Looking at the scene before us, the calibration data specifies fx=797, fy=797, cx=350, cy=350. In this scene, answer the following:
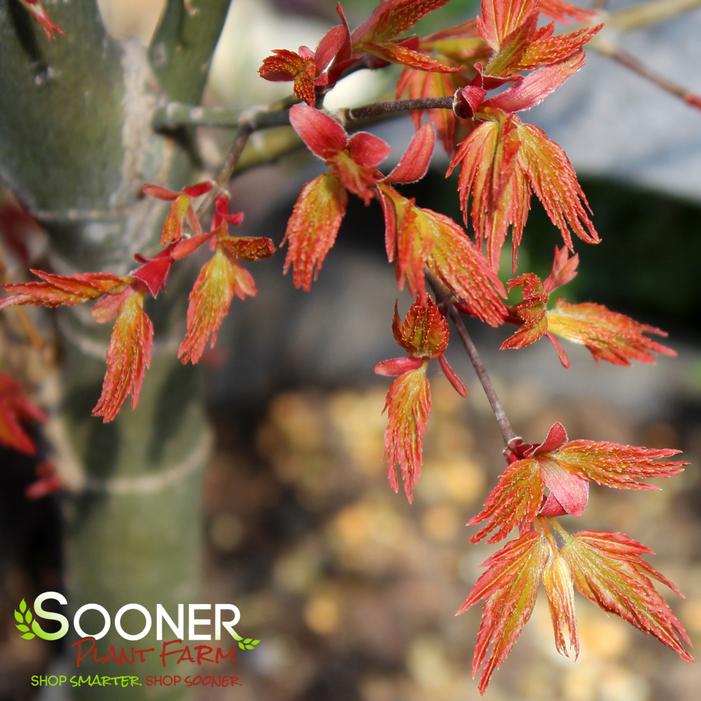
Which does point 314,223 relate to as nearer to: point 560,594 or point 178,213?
point 178,213

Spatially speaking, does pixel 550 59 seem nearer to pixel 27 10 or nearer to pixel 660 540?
pixel 27 10

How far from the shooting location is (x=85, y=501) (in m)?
0.77

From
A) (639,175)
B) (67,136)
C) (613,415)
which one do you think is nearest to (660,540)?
(613,415)

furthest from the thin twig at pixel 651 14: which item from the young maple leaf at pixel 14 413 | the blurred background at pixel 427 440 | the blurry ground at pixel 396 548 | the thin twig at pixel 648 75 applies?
the blurry ground at pixel 396 548

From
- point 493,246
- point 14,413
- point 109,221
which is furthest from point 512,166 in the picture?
point 14,413

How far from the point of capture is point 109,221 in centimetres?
57

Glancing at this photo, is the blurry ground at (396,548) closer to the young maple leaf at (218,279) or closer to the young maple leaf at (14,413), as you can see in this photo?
the young maple leaf at (14,413)

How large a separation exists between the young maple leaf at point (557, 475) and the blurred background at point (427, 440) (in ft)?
1.40

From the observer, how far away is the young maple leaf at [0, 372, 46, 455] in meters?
0.59

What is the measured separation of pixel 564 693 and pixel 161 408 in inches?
34.3

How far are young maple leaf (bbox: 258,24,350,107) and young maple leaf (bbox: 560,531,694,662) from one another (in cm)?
24

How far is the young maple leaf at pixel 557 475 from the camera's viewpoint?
369 mm

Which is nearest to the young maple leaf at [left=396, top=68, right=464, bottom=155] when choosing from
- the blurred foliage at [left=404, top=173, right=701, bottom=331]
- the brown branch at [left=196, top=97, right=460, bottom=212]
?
the brown branch at [left=196, top=97, right=460, bottom=212]

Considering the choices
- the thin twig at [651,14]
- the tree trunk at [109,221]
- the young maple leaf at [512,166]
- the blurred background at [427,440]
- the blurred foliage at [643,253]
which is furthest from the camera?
the blurred foliage at [643,253]
